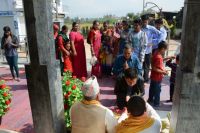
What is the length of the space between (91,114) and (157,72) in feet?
8.25

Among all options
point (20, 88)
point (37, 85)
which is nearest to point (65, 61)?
point (20, 88)

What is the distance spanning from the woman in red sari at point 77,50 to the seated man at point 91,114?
13.1ft

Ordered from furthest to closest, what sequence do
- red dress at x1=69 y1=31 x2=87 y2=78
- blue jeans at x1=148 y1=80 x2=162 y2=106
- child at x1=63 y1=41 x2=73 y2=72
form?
red dress at x1=69 y1=31 x2=87 y2=78, child at x1=63 y1=41 x2=73 y2=72, blue jeans at x1=148 y1=80 x2=162 y2=106

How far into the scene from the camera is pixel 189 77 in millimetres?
2182

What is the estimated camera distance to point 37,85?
2.67m

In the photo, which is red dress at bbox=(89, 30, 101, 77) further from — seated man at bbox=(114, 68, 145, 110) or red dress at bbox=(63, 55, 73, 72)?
seated man at bbox=(114, 68, 145, 110)

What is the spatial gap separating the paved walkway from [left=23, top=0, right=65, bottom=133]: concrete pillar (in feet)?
5.69

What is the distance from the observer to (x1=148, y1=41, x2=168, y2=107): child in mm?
4629

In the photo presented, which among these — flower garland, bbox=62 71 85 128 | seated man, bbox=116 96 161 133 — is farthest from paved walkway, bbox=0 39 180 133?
seated man, bbox=116 96 161 133

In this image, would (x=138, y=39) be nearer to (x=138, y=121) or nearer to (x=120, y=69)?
(x=120, y=69)

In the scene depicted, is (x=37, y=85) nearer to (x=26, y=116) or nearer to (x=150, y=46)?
(x=26, y=116)

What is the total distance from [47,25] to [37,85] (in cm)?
67

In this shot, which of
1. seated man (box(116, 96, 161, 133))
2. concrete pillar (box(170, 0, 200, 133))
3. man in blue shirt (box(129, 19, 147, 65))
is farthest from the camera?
man in blue shirt (box(129, 19, 147, 65))

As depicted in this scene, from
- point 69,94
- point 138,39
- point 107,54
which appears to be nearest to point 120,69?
point 138,39
